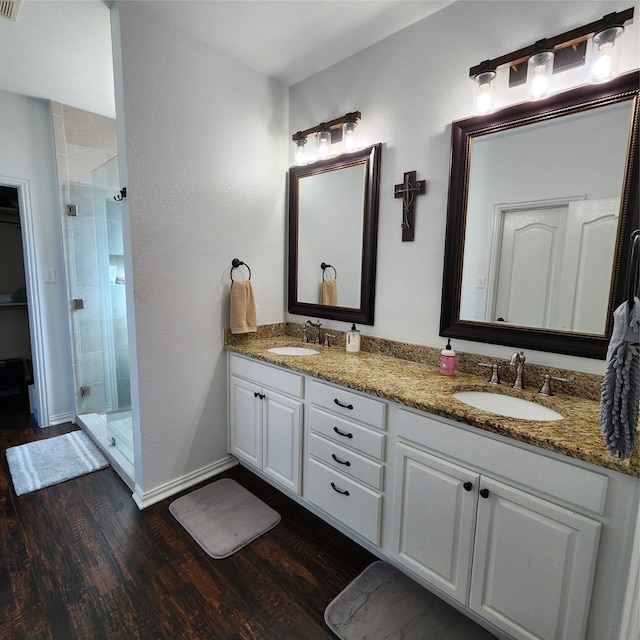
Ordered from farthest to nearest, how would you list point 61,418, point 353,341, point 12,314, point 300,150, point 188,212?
point 12,314, point 61,418, point 300,150, point 353,341, point 188,212

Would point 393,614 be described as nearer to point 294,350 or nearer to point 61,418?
point 294,350

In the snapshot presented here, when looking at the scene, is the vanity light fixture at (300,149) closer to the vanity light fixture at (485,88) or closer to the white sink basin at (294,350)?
the vanity light fixture at (485,88)

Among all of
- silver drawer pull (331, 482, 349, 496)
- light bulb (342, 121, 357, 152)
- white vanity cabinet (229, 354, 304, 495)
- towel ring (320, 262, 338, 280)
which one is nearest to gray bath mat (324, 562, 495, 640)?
silver drawer pull (331, 482, 349, 496)

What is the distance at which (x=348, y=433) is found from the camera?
1.66 metres

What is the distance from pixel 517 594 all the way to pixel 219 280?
2070 mm

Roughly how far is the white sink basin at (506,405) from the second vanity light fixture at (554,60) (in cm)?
127

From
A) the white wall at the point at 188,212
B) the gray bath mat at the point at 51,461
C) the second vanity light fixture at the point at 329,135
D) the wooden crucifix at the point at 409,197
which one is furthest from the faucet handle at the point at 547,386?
the gray bath mat at the point at 51,461

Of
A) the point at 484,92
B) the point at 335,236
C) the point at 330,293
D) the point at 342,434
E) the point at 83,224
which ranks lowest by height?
the point at 342,434

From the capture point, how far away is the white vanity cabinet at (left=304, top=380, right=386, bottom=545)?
1568 mm

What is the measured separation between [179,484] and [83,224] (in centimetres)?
219

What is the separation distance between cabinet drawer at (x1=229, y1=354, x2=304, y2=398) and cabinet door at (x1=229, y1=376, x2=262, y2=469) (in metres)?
0.06

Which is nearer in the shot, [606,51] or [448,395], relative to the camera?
[606,51]

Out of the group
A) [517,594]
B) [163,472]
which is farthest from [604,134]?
[163,472]

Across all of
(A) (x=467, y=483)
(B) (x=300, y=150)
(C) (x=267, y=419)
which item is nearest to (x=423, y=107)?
(B) (x=300, y=150)
